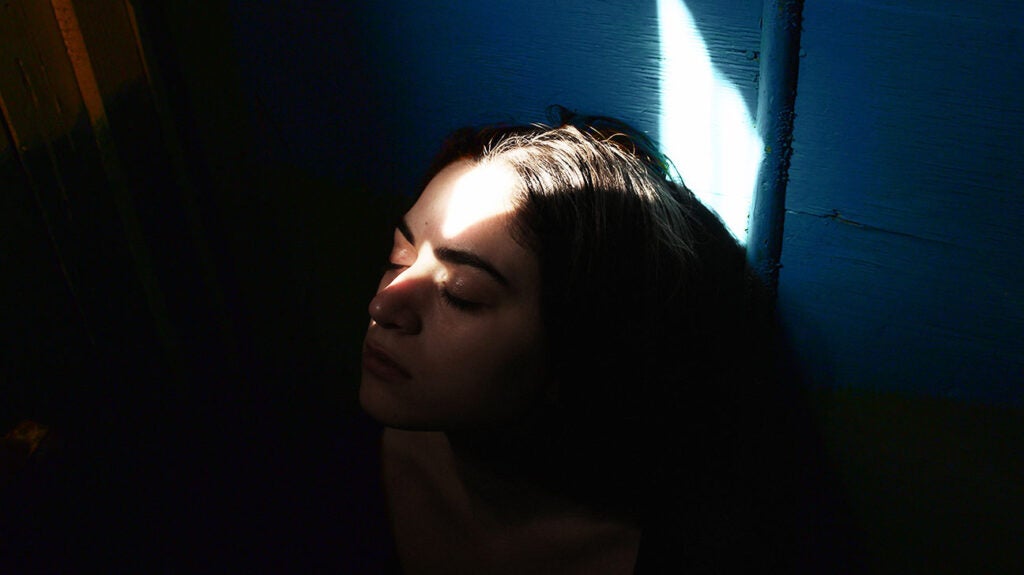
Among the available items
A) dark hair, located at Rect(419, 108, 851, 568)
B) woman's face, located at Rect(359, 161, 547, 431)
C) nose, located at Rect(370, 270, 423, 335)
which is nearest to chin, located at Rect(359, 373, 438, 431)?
woman's face, located at Rect(359, 161, 547, 431)

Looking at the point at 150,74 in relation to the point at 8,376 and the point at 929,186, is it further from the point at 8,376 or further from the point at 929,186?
the point at 929,186

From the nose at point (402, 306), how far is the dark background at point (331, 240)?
0.45 meters

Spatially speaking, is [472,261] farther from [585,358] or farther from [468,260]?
[585,358]

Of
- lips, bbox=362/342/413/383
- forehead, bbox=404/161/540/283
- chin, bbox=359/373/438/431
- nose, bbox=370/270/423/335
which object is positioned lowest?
chin, bbox=359/373/438/431

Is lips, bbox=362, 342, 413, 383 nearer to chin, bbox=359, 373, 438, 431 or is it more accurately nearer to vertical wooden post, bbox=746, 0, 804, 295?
chin, bbox=359, 373, 438, 431

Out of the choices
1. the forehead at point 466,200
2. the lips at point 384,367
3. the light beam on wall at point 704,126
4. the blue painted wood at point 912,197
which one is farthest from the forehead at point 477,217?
the blue painted wood at point 912,197

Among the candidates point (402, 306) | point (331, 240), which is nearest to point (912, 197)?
point (402, 306)

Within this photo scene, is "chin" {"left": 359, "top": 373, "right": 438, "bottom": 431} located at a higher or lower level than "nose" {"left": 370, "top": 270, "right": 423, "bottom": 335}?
lower

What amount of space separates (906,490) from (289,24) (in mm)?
1494

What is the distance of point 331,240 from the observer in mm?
1761

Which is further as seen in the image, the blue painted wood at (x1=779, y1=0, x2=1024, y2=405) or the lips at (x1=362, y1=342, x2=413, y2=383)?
the lips at (x1=362, y1=342, x2=413, y2=383)

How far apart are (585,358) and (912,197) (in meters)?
0.51

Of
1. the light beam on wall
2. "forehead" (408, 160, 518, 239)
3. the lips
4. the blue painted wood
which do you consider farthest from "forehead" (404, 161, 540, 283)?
the blue painted wood

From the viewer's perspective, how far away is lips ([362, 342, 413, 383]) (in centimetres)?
107
